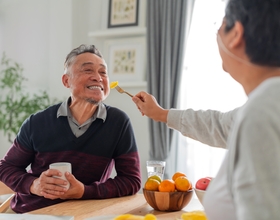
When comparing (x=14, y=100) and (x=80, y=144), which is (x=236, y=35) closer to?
(x=80, y=144)

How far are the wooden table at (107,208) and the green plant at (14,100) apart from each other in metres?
2.50

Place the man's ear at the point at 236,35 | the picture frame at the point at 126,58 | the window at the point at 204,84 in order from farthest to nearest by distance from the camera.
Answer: the picture frame at the point at 126,58
the window at the point at 204,84
the man's ear at the point at 236,35

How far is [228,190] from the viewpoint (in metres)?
0.71

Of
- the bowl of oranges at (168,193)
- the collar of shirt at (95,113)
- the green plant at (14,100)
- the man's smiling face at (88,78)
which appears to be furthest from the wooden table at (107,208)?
the green plant at (14,100)

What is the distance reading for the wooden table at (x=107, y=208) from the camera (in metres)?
1.38

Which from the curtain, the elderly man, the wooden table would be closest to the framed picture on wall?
the curtain

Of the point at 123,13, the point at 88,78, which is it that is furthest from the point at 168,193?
the point at 123,13

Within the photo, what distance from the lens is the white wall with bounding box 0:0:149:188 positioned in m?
4.11

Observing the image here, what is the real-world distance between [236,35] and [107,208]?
0.96 metres

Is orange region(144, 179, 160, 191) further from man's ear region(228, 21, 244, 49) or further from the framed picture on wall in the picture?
the framed picture on wall

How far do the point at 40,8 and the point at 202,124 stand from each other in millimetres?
3423

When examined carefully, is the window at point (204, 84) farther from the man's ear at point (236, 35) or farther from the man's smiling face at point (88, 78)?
the man's ear at point (236, 35)

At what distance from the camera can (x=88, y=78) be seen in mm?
1994

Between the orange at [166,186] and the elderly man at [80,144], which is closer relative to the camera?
the orange at [166,186]
